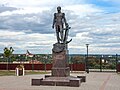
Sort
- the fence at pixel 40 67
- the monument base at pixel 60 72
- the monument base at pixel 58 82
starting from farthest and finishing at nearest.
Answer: the fence at pixel 40 67 → the monument base at pixel 60 72 → the monument base at pixel 58 82

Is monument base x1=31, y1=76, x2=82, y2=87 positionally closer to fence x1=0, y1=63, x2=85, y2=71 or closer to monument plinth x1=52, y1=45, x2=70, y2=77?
monument plinth x1=52, y1=45, x2=70, y2=77

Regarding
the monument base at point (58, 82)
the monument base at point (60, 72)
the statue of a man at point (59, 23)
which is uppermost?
the statue of a man at point (59, 23)

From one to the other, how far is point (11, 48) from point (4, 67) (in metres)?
3.29

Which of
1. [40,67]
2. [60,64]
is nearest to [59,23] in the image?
[60,64]

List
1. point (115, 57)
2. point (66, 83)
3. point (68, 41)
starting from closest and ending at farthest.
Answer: point (66, 83) → point (68, 41) → point (115, 57)

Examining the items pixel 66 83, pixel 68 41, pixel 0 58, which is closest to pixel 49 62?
pixel 0 58

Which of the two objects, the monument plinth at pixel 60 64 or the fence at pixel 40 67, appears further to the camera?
the fence at pixel 40 67

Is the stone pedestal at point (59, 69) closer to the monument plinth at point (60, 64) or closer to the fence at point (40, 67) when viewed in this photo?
the monument plinth at point (60, 64)

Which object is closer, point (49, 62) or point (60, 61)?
point (60, 61)

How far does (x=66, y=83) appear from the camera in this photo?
20328 millimetres

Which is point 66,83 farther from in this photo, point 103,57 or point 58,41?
point 103,57

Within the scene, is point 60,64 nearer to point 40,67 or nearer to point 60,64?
point 60,64

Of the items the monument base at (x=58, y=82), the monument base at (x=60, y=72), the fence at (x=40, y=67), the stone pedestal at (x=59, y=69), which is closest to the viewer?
the monument base at (x=58, y=82)

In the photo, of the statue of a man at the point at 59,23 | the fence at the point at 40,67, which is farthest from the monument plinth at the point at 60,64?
the fence at the point at 40,67
